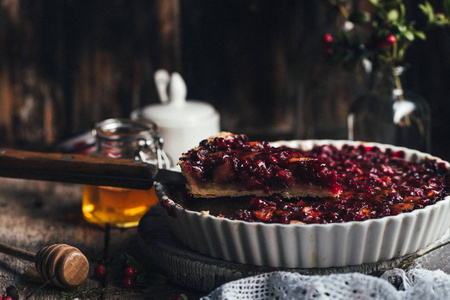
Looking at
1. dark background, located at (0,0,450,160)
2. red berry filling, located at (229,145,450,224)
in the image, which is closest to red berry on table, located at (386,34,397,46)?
red berry filling, located at (229,145,450,224)

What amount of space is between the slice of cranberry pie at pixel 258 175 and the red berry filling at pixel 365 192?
0.05 metres

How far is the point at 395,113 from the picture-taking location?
116 inches

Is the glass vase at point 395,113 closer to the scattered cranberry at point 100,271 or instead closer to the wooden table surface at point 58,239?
the wooden table surface at point 58,239

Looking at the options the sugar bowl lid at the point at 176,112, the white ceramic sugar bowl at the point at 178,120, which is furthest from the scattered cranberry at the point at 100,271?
the sugar bowl lid at the point at 176,112

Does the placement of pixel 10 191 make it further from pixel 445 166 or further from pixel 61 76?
pixel 445 166

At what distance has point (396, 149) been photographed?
257 cm

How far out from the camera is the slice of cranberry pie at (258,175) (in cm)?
203

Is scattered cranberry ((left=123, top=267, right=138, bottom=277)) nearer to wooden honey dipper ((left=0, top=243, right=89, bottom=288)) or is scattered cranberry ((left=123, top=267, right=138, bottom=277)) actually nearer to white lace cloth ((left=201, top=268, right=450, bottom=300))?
wooden honey dipper ((left=0, top=243, right=89, bottom=288))

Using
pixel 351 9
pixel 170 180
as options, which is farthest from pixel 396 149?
pixel 351 9

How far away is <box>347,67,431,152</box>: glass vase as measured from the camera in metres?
2.96

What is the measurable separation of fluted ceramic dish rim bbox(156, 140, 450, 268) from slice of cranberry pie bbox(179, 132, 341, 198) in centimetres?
16

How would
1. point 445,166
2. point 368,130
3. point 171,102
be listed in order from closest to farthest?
1. point 445,166
2. point 368,130
3. point 171,102

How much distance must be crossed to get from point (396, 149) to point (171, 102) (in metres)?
1.30

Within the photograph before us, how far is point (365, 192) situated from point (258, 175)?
40 cm
